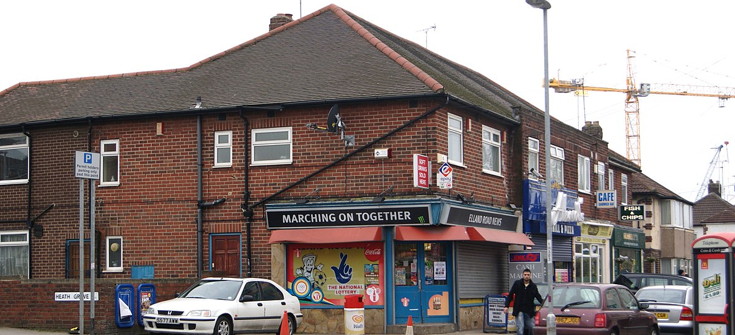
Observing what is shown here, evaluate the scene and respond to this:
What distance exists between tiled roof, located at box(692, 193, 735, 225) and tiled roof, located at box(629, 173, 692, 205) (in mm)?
14349

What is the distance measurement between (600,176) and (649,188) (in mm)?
10618

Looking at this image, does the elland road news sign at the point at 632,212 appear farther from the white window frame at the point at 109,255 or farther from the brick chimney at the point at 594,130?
the white window frame at the point at 109,255

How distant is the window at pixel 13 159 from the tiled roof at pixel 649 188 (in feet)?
85.5

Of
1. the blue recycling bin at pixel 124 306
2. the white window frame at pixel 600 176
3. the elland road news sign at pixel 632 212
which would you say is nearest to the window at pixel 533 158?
the white window frame at pixel 600 176

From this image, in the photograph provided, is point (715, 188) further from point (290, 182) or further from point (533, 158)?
point (290, 182)

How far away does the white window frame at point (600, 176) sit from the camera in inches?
1464

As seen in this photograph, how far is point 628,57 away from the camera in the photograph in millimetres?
115812

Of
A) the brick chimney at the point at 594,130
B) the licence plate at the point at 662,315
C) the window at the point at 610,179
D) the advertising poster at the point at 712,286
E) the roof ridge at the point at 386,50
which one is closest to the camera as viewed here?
the advertising poster at the point at 712,286

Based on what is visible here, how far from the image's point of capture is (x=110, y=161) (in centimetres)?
2805

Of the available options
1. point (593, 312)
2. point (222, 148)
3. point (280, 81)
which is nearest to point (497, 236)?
point (280, 81)

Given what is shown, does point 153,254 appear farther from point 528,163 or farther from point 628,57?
point 628,57

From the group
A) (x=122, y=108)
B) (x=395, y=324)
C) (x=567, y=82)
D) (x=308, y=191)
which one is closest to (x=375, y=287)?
(x=395, y=324)

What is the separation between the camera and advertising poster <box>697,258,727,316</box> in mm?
19078

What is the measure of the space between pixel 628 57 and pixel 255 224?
9598cm
